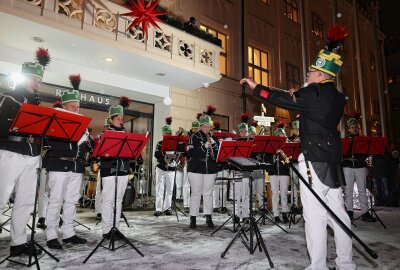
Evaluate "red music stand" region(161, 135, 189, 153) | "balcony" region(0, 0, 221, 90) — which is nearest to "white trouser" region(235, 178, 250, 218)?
"red music stand" region(161, 135, 189, 153)

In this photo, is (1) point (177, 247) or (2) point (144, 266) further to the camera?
(1) point (177, 247)

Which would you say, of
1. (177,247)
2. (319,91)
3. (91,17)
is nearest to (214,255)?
(177,247)

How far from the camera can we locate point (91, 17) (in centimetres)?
963

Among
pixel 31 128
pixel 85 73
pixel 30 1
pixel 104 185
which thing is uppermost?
pixel 30 1

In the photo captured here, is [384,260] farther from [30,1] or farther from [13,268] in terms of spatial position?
[30,1]

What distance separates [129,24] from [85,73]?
2.61 metres

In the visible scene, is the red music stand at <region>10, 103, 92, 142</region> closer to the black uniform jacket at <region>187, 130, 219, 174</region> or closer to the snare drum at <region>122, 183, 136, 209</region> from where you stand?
the black uniform jacket at <region>187, 130, 219, 174</region>

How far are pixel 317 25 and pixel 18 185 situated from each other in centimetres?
2397

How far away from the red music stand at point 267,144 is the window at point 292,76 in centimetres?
1355

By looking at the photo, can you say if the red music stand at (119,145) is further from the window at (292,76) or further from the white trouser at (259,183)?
the window at (292,76)

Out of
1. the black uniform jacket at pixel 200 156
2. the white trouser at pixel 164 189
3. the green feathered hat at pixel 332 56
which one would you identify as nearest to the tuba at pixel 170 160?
the white trouser at pixel 164 189

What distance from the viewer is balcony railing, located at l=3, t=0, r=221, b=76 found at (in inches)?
346

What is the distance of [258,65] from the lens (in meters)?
18.2

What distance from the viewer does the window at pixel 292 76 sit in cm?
1964
